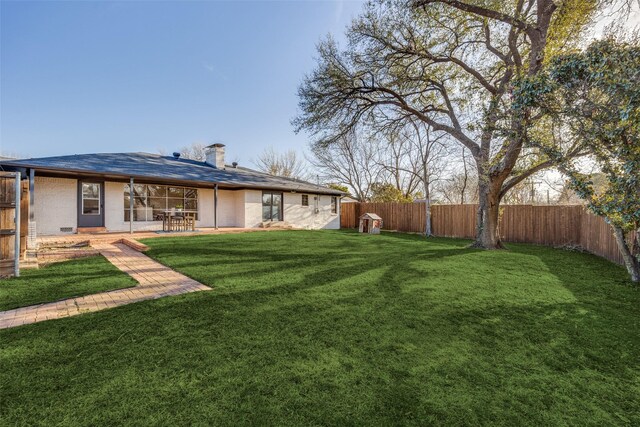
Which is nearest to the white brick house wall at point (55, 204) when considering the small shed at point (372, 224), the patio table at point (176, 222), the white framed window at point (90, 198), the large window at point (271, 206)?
the white framed window at point (90, 198)

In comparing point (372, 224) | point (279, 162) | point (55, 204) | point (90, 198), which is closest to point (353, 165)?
point (279, 162)

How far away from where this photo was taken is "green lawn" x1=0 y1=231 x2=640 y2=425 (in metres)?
1.80

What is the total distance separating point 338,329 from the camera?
9.73ft

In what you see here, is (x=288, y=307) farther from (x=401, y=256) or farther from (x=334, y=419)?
(x=401, y=256)

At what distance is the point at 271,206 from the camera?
15.2 metres

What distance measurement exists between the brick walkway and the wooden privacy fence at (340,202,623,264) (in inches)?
368

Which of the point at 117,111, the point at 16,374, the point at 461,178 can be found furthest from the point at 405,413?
the point at 461,178

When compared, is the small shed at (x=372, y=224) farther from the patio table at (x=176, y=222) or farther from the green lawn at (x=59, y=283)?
the green lawn at (x=59, y=283)

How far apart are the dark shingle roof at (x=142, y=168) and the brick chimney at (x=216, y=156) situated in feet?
1.04

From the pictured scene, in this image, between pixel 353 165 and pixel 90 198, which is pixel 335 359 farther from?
pixel 353 165

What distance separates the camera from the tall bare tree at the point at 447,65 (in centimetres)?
823

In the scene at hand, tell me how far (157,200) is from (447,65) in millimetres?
12616

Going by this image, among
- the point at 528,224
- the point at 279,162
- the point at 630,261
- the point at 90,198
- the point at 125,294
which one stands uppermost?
the point at 279,162

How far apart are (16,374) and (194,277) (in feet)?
9.03
